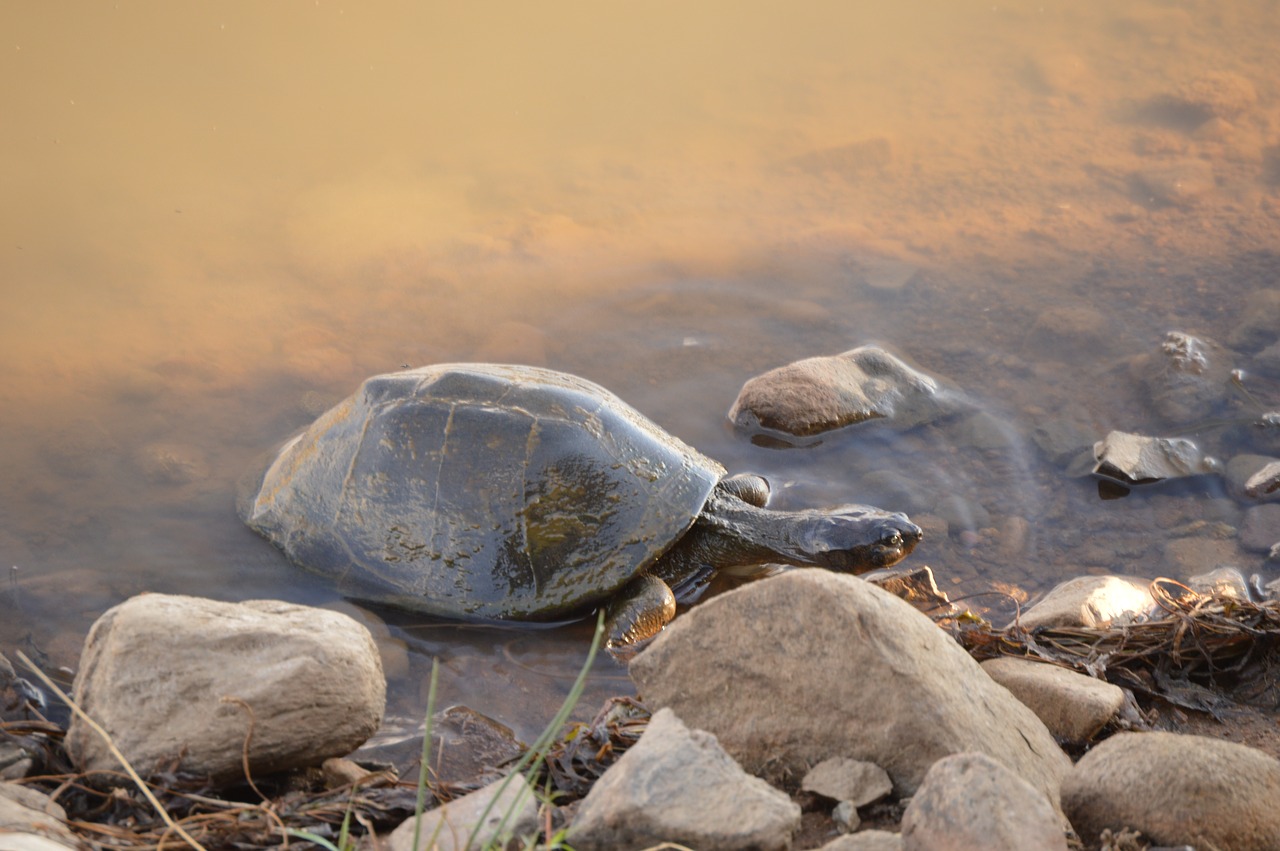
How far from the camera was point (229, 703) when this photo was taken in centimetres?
240

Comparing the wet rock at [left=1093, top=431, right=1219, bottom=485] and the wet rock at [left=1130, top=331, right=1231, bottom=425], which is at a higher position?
the wet rock at [left=1130, top=331, right=1231, bottom=425]

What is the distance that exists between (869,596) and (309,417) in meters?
3.84

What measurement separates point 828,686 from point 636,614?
1717 mm

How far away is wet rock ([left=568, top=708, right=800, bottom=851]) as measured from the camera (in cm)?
183

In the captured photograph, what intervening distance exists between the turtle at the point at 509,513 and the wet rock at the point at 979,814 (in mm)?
2080

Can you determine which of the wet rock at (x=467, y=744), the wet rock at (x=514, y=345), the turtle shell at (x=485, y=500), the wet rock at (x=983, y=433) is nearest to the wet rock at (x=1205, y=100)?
the wet rock at (x=983, y=433)

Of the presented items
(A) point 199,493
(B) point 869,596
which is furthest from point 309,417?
(B) point 869,596

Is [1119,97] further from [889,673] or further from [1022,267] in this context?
[889,673]

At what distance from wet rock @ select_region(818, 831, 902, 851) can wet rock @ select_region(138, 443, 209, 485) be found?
13.1ft

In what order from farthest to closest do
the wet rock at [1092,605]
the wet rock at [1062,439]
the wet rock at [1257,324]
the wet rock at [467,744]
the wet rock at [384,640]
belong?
1. the wet rock at [1257,324]
2. the wet rock at [1062,439]
3. the wet rock at [384,640]
4. the wet rock at [1092,605]
5. the wet rock at [467,744]

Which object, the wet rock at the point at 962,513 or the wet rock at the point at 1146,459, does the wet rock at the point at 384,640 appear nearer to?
the wet rock at the point at 962,513

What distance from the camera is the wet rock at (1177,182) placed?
746cm

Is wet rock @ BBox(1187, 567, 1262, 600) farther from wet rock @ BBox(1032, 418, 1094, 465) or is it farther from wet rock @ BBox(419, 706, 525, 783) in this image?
wet rock @ BBox(419, 706, 525, 783)

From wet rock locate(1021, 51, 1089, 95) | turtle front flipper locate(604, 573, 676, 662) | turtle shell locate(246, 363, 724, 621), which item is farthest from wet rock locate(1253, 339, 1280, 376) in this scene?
wet rock locate(1021, 51, 1089, 95)
